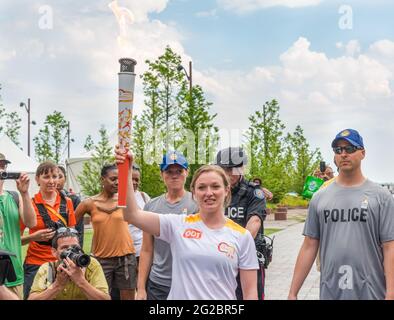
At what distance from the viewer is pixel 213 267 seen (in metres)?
3.26

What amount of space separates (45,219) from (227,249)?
2864 mm

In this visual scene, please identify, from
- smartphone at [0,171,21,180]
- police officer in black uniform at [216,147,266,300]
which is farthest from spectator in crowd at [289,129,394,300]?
smartphone at [0,171,21,180]

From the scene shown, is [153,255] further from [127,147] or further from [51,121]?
[51,121]

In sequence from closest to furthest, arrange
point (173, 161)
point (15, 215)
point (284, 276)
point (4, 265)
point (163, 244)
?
point (4, 265) < point (163, 244) < point (173, 161) < point (15, 215) < point (284, 276)

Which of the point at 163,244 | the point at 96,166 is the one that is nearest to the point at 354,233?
the point at 163,244

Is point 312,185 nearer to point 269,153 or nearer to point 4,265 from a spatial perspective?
point 4,265

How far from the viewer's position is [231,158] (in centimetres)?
476

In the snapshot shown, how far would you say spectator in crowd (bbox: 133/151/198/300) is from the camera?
14.4ft

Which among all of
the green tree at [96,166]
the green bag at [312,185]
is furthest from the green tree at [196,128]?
the green bag at [312,185]

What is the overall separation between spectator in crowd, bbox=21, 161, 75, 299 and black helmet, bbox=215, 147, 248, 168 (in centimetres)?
178

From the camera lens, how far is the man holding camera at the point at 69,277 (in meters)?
3.94

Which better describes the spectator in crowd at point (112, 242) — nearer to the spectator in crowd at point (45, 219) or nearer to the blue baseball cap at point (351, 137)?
the spectator in crowd at point (45, 219)

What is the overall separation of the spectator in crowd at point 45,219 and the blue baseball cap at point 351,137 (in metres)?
2.75

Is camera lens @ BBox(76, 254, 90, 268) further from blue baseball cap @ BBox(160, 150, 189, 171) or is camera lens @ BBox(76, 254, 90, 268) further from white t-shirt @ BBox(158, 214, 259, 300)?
blue baseball cap @ BBox(160, 150, 189, 171)
